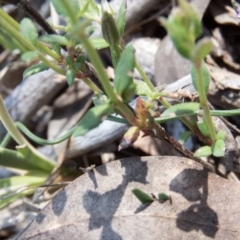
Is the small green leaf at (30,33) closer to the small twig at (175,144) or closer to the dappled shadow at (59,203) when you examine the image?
the small twig at (175,144)

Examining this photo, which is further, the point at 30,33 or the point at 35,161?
the point at 35,161

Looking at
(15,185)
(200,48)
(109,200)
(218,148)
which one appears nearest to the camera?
(200,48)

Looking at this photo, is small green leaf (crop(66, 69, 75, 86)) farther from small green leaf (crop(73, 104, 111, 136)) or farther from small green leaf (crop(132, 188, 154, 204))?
small green leaf (crop(132, 188, 154, 204))

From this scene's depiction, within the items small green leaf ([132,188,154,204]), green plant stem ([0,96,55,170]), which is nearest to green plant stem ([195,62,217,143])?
small green leaf ([132,188,154,204])

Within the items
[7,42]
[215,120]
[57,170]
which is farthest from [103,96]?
[57,170]

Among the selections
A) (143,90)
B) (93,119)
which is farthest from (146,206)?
(93,119)

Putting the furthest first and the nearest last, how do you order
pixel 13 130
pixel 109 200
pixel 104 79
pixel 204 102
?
pixel 13 130 < pixel 109 200 < pixel 204 102 < pixel 104 79

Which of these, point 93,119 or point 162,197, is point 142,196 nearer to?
point 162,197

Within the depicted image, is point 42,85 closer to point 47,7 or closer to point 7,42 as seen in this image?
point 47,7
